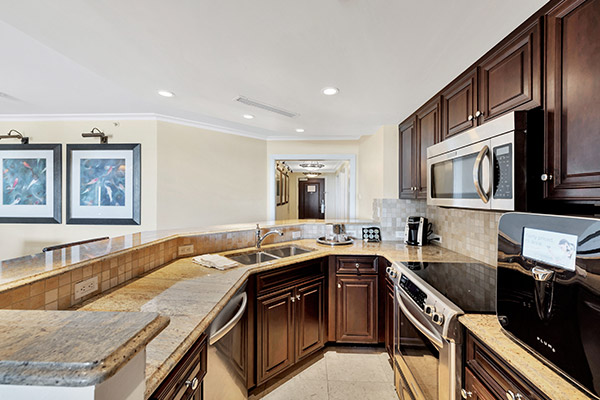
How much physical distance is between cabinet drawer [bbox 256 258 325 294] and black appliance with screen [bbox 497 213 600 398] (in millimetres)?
1362

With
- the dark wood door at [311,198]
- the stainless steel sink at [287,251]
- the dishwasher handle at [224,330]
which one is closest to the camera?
the dishwasher handle at [224,330]

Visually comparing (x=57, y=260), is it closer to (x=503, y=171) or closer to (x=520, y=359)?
(x=520, y=359)

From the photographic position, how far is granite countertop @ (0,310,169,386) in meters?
0.33

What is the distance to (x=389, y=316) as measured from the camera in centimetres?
209

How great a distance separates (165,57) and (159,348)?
5.13ft

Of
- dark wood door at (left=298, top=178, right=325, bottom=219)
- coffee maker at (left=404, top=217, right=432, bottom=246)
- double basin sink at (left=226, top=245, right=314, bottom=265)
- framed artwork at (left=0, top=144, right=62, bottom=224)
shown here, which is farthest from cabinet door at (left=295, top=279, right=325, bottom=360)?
dark wood door at (left=298, top=178, right=325, bottom=219)

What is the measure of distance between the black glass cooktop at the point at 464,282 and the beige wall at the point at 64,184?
2843 mm

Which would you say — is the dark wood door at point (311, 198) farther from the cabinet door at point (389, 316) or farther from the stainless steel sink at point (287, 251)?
the cabinet door at point (389, 316)

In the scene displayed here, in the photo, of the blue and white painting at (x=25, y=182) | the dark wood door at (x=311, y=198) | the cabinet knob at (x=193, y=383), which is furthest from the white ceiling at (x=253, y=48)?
the dark wood door at (x=311, y=198)

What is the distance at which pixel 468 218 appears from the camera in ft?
6.84

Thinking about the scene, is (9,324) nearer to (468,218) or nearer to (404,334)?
(404,334)

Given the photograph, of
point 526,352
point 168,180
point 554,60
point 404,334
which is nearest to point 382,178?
point 404,334

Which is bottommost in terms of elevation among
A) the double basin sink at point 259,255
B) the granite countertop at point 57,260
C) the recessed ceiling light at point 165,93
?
the double basin sink at point 259,255

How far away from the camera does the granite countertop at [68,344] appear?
1.09 ft
